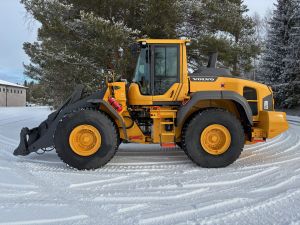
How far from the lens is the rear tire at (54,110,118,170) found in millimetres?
6652

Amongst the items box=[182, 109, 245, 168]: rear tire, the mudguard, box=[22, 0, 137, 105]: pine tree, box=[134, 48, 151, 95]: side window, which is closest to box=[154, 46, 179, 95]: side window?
box=[134, 48, 151, 95]: side window

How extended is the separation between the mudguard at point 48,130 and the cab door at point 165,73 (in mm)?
1027

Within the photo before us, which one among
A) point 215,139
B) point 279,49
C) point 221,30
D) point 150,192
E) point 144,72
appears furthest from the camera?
point 279,49

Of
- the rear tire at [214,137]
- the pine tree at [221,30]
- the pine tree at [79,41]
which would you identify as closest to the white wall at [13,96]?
the pine tree at [79,41]

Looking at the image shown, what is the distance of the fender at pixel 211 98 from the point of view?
682cm

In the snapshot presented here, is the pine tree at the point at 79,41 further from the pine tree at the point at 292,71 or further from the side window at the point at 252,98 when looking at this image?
the pine tree at the point at 292,71

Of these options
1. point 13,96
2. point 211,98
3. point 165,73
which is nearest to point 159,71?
point 165,73

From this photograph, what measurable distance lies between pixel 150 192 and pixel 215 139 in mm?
2236

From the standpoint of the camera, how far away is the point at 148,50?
707 centimetres

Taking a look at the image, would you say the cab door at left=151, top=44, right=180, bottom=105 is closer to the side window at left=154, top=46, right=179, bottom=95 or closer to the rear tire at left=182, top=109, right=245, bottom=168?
the side window at left=154, top=46, right=179, bottom=95

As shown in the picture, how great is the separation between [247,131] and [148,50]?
98.7 inches

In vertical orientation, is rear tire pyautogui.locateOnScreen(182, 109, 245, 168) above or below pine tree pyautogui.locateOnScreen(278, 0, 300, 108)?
below

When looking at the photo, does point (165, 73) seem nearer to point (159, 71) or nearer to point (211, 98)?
point (159, 71)

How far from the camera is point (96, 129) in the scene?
6.72m
